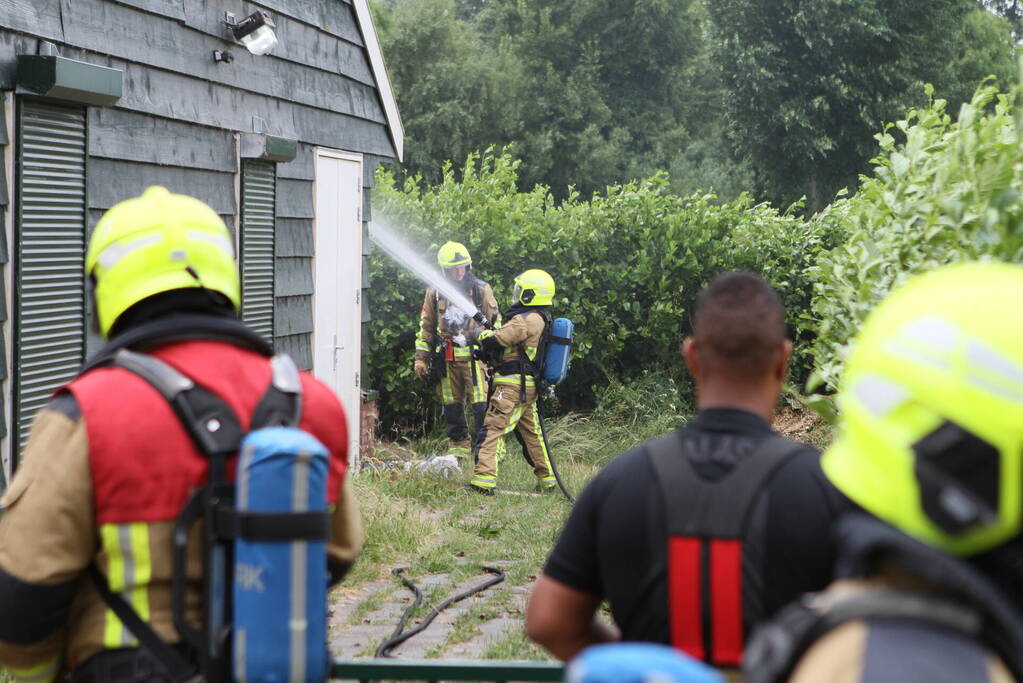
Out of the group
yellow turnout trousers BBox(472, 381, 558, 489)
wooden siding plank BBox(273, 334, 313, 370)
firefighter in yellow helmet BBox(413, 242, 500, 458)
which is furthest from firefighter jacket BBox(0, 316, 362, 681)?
firefighter in yellow helmet BBox(413, 242, 500, 458)

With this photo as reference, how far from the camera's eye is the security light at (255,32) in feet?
24.7

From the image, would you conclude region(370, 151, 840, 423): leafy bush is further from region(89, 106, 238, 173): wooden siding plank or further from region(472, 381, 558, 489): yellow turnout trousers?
region(89, 106, 238, 173): wooden siding plank

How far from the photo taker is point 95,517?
2178 millimetres

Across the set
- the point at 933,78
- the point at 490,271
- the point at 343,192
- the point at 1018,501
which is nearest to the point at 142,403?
the point at 1018,501

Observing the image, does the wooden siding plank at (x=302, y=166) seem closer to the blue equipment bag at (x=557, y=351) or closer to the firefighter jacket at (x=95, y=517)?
the blue equipment bag at (x=557, y=351)

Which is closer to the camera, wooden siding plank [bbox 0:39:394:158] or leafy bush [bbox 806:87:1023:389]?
leafy bush [bbox 806:87:1023:389]

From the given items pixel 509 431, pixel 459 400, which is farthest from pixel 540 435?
pixel 459 400

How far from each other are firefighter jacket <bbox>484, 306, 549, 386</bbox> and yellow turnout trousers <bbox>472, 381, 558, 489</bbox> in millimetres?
67

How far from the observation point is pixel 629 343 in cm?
1362

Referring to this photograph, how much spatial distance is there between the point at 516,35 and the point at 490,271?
31.4 meters

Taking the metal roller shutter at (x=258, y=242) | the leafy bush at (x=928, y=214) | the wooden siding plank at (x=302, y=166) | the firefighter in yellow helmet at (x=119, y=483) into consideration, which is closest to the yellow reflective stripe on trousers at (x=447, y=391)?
the wooden siding plank at (x=302, y=166)

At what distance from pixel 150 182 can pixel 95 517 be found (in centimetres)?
477

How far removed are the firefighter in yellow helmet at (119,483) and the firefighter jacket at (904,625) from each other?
113 centimetres

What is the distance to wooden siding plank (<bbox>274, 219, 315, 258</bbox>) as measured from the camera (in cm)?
844
